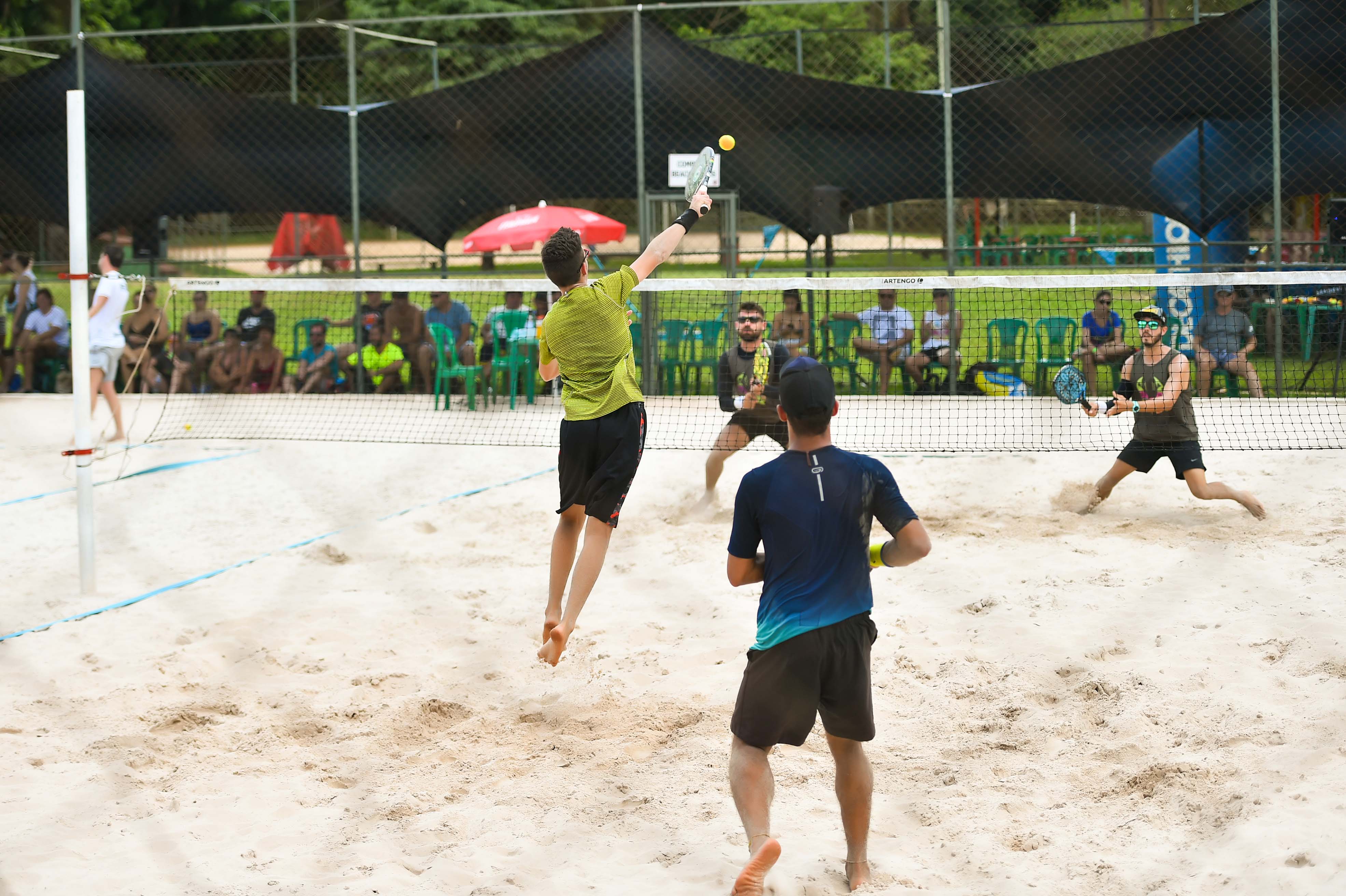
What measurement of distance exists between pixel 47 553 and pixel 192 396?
6.28 m

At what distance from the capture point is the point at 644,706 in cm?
542

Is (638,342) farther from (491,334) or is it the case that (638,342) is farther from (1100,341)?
(1100,341)

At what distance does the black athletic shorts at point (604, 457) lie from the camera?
5.29m

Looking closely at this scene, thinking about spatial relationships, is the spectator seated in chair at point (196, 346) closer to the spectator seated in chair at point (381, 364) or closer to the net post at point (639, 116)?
the spectator seated in chair at point (381, 364)

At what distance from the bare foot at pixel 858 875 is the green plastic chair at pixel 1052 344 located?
25.4ft

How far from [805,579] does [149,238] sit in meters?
14.3

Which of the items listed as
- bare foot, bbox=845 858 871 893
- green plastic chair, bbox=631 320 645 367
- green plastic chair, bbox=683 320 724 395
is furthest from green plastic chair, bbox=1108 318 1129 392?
bare foot, bbox=845 858 871 893

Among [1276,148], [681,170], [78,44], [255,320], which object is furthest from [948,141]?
[78,44]

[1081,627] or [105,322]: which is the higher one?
[105,322]

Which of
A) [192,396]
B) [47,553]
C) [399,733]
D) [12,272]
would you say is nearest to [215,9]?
[12,272]

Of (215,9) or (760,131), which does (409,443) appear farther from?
(215,9)

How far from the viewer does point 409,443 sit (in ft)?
35.8

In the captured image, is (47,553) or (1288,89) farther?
(1288,89)

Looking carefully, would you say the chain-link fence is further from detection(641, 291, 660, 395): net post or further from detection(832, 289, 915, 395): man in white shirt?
detection(641, 291, 660, 395): net post
